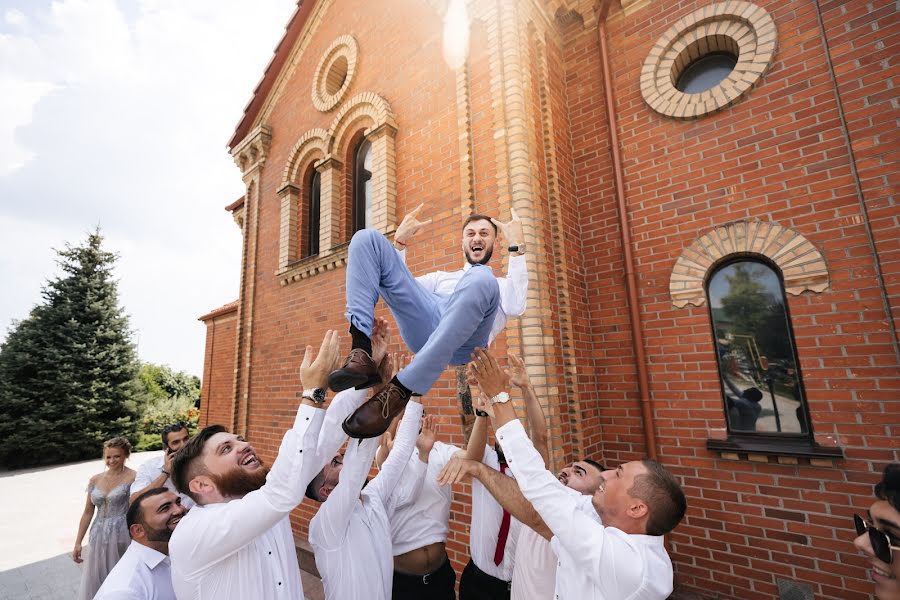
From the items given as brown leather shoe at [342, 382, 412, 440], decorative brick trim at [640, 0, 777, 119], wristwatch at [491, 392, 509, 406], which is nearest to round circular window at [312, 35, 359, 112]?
decorative brick trim at [640, 0, 777, 119]

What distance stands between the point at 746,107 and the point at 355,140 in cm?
483

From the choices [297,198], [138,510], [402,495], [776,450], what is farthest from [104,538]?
[776,450]

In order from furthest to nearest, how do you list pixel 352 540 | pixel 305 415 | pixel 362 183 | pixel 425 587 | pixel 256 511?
pixel 362 183 < pixel 425 587 < pixel 352 540 < pixel 305 415 < pixel 256 511

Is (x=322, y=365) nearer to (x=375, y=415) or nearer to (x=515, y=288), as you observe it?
(x=375, y=415)

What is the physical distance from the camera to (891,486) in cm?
158

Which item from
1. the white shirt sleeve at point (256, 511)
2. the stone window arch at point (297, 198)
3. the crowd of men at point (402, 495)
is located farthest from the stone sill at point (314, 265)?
the white shirt sleeve at point (256, 511)

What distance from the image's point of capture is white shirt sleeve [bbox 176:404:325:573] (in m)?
1.73

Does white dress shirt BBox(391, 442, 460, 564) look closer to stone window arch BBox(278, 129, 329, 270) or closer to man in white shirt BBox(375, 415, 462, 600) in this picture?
man in white shirt BBox(375, 415, 462, 600)

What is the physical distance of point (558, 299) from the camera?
4105 millimetres

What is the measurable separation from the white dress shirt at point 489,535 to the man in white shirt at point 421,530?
0.34m

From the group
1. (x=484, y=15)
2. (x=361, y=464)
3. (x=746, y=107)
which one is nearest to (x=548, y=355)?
(x=361, y=464)

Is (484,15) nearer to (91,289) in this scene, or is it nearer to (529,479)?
(529,479)

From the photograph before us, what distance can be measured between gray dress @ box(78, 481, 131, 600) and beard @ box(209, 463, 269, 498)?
10.0ft

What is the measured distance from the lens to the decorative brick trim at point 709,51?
3.71 meters
